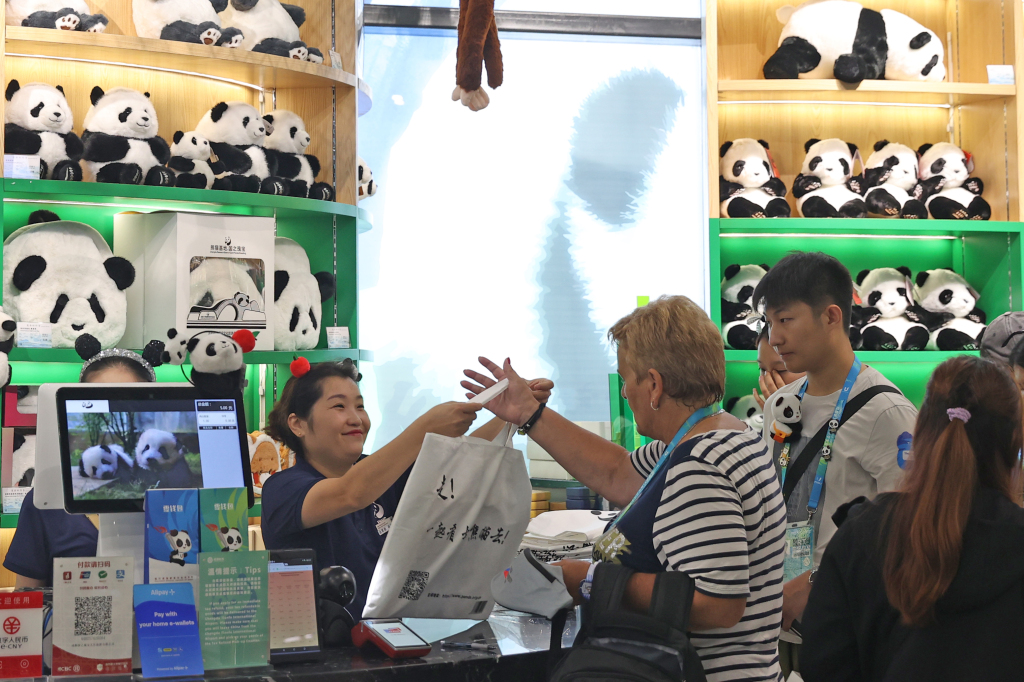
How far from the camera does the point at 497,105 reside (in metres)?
4.71

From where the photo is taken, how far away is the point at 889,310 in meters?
4.00

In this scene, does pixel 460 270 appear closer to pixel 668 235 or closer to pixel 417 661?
pixel 668 235

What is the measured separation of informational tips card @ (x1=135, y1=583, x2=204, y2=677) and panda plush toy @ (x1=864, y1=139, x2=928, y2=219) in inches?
133

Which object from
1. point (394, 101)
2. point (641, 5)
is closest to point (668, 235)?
point (641, 5)

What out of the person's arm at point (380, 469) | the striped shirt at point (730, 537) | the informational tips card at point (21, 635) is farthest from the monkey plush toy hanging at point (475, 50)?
the informational tips card at point (21, 635)

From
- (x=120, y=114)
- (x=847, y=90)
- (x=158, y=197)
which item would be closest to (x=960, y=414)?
(x=158, y=197)

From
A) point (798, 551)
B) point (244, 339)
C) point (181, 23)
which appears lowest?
point (798, 551)

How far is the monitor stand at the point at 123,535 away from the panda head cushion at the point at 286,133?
6.65 ft

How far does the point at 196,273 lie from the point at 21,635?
5.62 feet

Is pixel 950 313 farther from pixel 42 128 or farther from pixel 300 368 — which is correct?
pixel 42 128

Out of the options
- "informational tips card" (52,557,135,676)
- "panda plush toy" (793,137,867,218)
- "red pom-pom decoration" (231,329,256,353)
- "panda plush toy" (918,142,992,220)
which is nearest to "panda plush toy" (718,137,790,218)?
"panda plush toy" (793,137,867,218)

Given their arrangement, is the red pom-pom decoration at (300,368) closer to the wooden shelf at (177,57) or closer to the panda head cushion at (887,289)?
the wooden shelf at (177,57)

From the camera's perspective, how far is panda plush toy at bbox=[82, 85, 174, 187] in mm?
3025

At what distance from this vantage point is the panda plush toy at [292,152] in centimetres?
339
